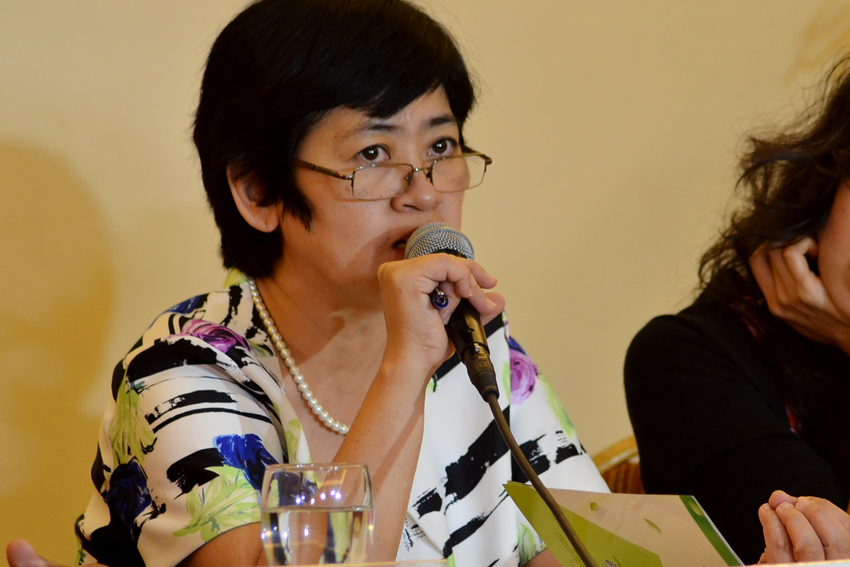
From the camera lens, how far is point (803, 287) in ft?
4.42

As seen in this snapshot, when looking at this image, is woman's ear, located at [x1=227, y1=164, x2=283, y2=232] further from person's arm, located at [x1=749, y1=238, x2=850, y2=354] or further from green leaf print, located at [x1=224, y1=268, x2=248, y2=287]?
person's arm, located at [x1=749, y1=238, x2=850, y2=354]

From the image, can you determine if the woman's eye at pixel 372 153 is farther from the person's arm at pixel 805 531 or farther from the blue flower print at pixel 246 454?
the person's arm at pixel 805 531

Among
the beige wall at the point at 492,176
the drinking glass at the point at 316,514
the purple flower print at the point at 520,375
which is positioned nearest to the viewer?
the drinking glass at the point at 316,514

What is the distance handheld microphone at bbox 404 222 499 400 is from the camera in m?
0.79

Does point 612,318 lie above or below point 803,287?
below

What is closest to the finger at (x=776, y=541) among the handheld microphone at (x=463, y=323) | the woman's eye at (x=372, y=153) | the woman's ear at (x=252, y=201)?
the handheld microphone at (x=463, y=323)

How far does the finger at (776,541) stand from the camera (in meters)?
0.81

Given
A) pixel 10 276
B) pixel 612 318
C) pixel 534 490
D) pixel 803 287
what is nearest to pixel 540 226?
pixel 612 318

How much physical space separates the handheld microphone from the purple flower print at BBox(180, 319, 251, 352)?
11.4 inches

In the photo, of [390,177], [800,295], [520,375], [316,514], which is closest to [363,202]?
[390,177]

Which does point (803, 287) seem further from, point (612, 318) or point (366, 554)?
point (366, 554)

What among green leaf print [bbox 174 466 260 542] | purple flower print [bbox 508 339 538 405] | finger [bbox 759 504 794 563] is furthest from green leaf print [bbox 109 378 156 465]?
finger [bbox 759 504 794 563]

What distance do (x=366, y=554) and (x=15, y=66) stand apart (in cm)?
127

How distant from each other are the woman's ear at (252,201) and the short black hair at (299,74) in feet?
0.03
